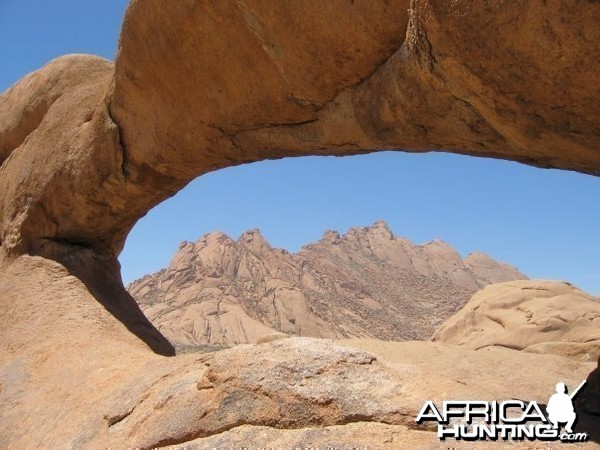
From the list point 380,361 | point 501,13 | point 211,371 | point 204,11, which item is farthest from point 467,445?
point 204,11

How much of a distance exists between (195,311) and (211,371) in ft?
102

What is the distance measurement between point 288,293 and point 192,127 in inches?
1259

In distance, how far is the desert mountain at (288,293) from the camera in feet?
109

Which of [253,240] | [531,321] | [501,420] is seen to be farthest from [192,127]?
[253,240]

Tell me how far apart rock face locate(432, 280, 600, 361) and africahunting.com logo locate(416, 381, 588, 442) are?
14.1ft

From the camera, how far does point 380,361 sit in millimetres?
3123

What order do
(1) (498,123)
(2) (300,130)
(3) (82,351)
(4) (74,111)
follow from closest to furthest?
(1) (498,123)
(2) (300,130)
(3) (82,351)
(4) (74,111)

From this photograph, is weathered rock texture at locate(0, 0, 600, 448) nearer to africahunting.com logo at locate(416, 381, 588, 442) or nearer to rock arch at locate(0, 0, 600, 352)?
rock arch at locate(0, 0, 600, 352)

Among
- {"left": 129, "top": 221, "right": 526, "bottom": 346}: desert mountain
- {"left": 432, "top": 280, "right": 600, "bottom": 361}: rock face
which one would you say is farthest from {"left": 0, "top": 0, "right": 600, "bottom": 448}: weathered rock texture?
{"left": 129, "top": 221, "right": 526, "bottom": 346}: desert mountain

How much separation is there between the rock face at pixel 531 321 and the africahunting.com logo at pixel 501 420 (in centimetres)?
428

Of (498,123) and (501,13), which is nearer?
→ (501,13)

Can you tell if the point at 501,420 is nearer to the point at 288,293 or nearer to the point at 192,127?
the point at 192,127

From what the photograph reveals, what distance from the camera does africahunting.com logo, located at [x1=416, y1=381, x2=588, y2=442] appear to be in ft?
7.99

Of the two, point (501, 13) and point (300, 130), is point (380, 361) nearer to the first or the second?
point (501, 13)
